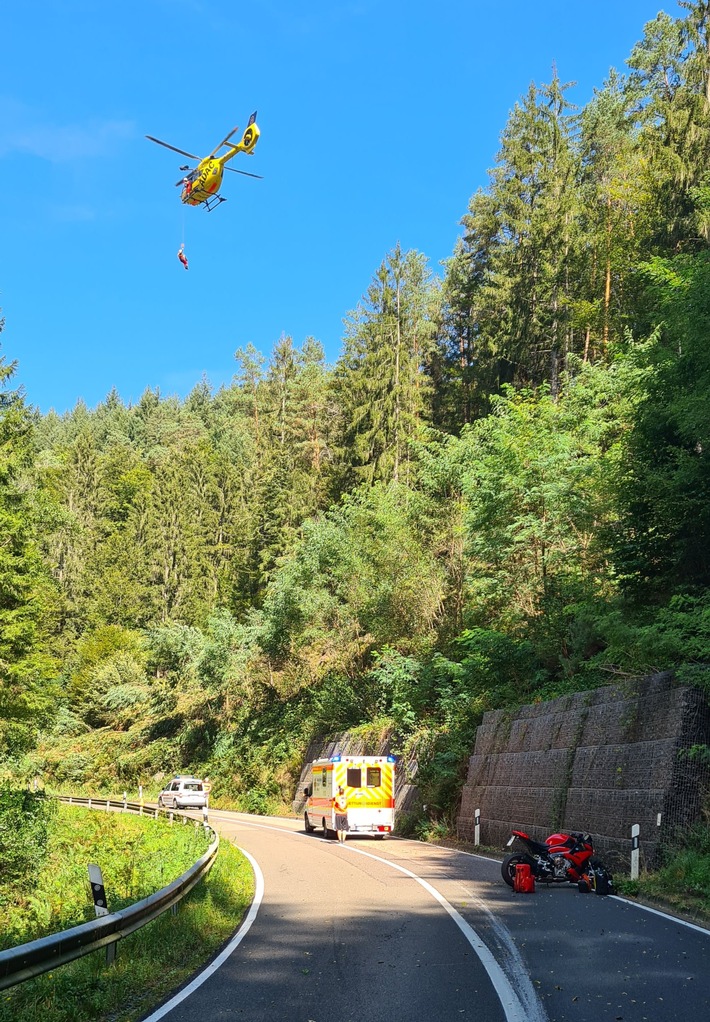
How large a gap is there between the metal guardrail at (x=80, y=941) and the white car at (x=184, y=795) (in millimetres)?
31627

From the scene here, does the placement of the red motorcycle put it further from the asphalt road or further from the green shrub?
the green shrub

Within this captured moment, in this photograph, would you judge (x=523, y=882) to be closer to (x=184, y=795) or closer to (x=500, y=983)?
(x=500, y=983)

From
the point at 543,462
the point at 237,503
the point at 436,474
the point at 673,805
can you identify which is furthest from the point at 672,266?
the point at 237,503

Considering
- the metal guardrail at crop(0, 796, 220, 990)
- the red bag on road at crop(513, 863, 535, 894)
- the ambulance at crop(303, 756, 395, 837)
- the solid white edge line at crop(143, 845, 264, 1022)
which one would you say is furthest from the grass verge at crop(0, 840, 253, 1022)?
Answer: the ambulance at crop(303, 756, 395, 837)

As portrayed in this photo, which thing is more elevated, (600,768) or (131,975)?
(600,768)

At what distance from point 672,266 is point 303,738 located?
101 feet

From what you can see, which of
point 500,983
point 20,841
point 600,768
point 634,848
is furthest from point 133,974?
point 20,841

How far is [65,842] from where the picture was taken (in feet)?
108

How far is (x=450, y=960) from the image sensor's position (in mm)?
8484

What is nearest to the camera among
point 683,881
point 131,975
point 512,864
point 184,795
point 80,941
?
point 80,941

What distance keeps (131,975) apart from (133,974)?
0.11 feet

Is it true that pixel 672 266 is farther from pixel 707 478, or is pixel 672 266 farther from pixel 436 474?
pixel 436 474

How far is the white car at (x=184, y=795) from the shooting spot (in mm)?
41750

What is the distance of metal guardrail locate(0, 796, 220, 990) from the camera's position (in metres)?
5.86
